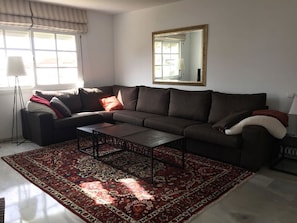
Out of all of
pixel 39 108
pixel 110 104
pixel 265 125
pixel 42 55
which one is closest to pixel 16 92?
pixel 39 108

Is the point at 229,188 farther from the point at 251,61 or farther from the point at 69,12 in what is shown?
the point at 69,12

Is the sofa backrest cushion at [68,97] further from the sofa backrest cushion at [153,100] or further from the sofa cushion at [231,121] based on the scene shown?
the sofa cushion at [231,121]

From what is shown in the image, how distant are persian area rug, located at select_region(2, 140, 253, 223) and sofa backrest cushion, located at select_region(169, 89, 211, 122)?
0.72 meters

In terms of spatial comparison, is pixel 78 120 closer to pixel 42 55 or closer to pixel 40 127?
pixel 40 127

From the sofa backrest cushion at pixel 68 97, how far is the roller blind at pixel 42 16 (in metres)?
1.16

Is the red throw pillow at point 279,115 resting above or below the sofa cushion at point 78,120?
above

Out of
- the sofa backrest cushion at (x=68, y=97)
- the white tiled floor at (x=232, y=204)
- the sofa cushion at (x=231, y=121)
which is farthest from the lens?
the sofa backrest cushion at (x=68, y=97)

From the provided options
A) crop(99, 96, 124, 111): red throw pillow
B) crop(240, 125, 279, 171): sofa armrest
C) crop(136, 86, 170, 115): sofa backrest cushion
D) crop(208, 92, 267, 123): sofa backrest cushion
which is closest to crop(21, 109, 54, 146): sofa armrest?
crop(99, 96, 124, 111): red throw pillow

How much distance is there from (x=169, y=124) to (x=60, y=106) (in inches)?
72.4

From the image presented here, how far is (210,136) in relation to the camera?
3.17m

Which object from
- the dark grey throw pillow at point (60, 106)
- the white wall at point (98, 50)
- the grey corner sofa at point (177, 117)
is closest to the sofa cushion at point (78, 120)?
the grey corner sofa at point (177, 117)

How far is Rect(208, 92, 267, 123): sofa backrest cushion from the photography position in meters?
3.40

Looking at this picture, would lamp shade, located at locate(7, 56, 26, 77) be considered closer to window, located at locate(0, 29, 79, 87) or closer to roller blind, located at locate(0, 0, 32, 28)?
window, located at locate(0, 29, 79, 87)

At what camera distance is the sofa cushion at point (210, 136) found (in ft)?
9.75
